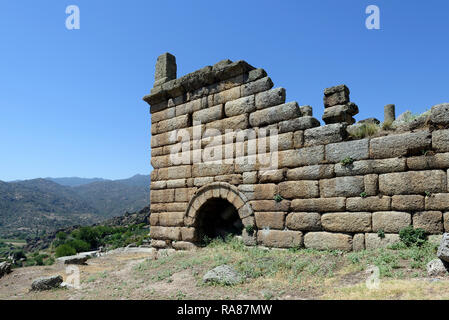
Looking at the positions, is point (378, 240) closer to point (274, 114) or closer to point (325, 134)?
point (325, 134)

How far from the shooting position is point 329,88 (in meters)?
8.51

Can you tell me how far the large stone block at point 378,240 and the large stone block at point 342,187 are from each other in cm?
87

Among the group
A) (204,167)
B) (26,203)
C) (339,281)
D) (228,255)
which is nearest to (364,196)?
(339,281)

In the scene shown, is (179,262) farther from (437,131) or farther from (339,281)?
(437,131)

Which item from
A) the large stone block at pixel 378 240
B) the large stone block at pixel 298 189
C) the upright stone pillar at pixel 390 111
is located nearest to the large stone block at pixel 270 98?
the large stone block at pixel 298 189

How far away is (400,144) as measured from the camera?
7.02 metres

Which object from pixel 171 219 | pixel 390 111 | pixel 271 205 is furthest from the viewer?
pixel 390 111

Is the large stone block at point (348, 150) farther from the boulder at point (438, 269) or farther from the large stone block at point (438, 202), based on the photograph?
the boulder at point (438, 269)

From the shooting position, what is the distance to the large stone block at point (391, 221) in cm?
681

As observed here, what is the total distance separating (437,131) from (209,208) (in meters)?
5.87

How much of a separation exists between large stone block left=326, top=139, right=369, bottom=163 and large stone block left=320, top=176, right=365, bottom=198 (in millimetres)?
437

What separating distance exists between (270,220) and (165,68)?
590 centimetres

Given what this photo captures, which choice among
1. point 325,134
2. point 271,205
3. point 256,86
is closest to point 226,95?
point 256,86

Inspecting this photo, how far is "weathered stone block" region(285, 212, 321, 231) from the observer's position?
308 inches
